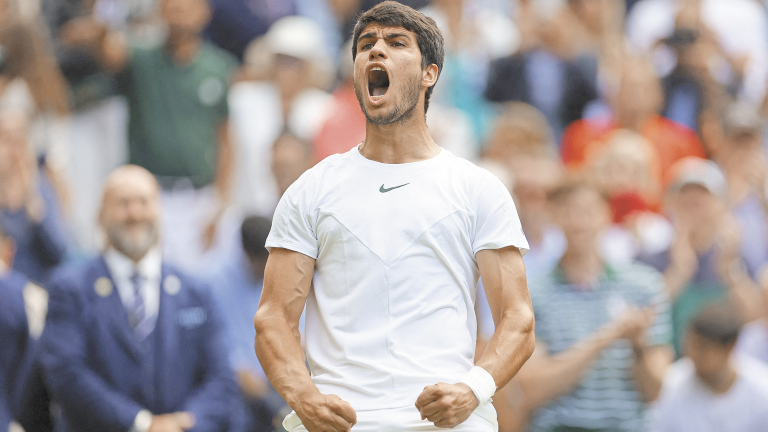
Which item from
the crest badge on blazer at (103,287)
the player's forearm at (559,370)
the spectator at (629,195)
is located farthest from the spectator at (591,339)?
the crest badge on blazer at (103,287)

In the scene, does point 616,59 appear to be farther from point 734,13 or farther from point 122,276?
point 122,276

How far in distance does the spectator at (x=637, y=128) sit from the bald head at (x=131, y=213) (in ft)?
13.2

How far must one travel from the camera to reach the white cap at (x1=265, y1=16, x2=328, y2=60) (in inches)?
354

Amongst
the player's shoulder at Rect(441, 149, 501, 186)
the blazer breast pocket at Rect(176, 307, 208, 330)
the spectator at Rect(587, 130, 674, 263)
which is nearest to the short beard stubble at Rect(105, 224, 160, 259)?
the blazer breast pocket at Rect(176, 307, 208, 330)

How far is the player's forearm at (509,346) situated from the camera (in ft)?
10.9

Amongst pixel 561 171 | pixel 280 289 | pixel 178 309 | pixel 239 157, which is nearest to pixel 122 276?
pixel 178 309

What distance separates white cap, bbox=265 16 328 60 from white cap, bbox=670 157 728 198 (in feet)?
11.0

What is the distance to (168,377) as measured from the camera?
562 centimetres

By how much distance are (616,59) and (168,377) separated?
19.4ft

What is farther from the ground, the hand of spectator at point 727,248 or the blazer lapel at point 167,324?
the hand of spectator at point 727,248

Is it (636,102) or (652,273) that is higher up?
(636,102)

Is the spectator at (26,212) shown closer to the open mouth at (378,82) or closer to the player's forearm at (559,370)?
the player's forearm at (559,370)

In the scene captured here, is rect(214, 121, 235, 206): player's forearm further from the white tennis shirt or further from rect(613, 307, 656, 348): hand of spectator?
the white tennis shirt

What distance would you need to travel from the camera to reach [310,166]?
26.0 feet
